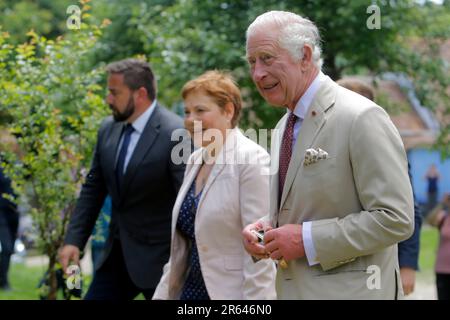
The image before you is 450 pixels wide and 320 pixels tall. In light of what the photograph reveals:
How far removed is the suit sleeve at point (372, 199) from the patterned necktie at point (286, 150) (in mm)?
327

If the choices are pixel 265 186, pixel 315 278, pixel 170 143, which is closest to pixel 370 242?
pixel 315 278

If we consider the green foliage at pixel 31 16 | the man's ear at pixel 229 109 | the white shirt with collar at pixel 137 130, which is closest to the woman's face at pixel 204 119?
the man's ear at pixel 229 109

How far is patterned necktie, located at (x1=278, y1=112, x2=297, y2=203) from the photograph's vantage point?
354 centimetres

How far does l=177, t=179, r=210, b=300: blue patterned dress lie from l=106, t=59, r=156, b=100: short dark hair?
1.25m

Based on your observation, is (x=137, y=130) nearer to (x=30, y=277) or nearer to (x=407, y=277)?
(x=407, y=277)

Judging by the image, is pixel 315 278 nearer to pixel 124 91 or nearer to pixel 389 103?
pixel 124 91

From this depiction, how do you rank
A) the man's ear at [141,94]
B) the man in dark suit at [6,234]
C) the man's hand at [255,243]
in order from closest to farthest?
the man's hand at [255,243]
the man's ear at [141,94]
the man in dark suit at [6,234]

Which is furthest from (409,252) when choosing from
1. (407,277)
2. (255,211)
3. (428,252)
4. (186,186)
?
(428,252)

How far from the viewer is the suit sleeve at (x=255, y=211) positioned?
15.3 feet

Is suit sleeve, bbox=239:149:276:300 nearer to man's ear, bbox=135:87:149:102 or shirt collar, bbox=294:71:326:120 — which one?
shirt collar, bbox=294:71:326:120

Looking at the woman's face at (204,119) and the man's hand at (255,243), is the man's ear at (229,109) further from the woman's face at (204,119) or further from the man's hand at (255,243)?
the man's hand at (255,243)

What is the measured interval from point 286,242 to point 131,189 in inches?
95.1

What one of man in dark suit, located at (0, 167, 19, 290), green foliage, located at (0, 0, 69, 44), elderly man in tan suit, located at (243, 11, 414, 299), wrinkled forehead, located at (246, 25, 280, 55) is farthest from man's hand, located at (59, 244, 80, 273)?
green foliage, located at (0, 0, 69, 44)

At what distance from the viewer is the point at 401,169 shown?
10.6 feet
